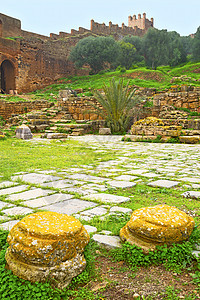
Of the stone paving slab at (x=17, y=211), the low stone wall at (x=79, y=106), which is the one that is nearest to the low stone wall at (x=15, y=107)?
the low stone wall at (x=79, y=106)

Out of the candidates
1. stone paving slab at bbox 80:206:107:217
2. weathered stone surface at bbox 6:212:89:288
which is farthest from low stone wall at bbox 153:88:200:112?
weathered stone surface at bbox 6:212:89:288

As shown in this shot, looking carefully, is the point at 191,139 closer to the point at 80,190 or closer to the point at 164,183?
the point at 164,183

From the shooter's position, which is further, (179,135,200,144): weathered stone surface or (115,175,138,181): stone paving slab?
(179,135,200,144): weathered stone surface

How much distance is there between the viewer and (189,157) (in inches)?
248

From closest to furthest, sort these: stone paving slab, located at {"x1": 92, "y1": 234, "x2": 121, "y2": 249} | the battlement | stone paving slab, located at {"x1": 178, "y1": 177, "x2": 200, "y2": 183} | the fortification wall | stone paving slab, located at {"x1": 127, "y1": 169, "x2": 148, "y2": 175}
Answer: stone paving slab, located at {"x1": 92, "y1": 234, "x2": 121, "y2": 249}
stone paving slab, located at {"x1": 178, "y1": 177, "x2": 200, "y2": 183}
stone paving slab, located at {"x1": 127, "y1": 169, "x2": 148, "y2": 175}
the fortification wall
the battlement

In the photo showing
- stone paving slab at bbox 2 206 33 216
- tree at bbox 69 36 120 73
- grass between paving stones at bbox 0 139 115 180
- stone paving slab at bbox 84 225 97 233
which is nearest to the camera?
stone paving slab at bbox 84 225 97 233

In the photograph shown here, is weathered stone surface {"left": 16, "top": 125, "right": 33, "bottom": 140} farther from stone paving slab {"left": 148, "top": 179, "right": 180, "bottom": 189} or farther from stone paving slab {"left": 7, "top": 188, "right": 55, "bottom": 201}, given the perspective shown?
stone paving slab {"left": 148, "top": 179, "right": 180, "bottom": 189}

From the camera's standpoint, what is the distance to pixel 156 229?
6.26 feet

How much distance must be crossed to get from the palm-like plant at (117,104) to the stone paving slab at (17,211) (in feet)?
32.0

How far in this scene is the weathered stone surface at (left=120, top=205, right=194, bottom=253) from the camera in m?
1.91

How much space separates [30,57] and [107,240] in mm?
31988

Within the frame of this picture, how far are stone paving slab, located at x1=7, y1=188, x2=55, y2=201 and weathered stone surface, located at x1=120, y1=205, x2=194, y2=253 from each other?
1490mm

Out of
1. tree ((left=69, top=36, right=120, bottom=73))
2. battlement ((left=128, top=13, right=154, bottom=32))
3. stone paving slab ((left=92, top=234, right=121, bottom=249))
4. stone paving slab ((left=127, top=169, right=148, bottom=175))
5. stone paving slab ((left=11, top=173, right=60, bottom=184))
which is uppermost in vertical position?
battlement ((left=128, top=13, right=154, bottom=32))

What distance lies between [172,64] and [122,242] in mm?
39324
